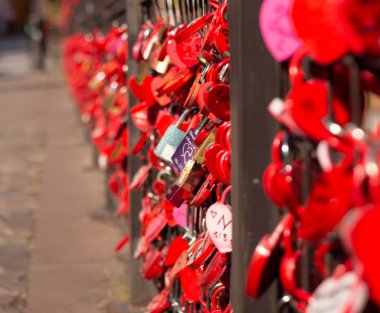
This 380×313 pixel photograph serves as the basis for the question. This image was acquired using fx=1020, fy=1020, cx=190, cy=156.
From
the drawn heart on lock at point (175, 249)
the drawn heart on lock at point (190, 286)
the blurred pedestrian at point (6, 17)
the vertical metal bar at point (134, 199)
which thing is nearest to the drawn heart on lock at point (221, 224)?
the drawn heart on lock at point (190, 286)

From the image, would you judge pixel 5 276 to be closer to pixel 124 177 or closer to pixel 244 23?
pixel 124 177

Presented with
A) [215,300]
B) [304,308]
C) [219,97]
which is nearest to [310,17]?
[304,308]

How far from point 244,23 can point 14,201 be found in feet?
19.2

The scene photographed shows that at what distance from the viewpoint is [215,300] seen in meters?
3.02

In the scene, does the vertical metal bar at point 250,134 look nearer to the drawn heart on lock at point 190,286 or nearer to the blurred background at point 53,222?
the drawn heart on lock at point 190,286

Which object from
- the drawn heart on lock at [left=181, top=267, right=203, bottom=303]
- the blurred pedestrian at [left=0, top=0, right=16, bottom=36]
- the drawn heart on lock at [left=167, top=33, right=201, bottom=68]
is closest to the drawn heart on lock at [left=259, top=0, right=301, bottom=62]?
the drawn heart on lock at [left=167, top=33, right=201, bottom=68]

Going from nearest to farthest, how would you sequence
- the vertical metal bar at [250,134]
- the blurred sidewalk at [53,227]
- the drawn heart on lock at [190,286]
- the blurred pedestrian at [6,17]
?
A: the vertical metal bar at [250,134] < the drawn heart on lock at [190,286] < the blurred sidewalk at [53,227] < the blurred pedestrian at [6,17]

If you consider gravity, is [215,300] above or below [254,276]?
below

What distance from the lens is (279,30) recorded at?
7.04 feet

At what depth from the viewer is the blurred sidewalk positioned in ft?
16.5

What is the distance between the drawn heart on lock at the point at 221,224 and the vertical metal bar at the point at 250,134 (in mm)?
297

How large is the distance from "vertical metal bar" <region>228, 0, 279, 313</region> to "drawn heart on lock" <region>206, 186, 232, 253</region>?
30 cm

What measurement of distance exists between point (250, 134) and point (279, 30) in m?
0.30

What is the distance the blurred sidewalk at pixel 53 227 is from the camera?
5035 millimetres
